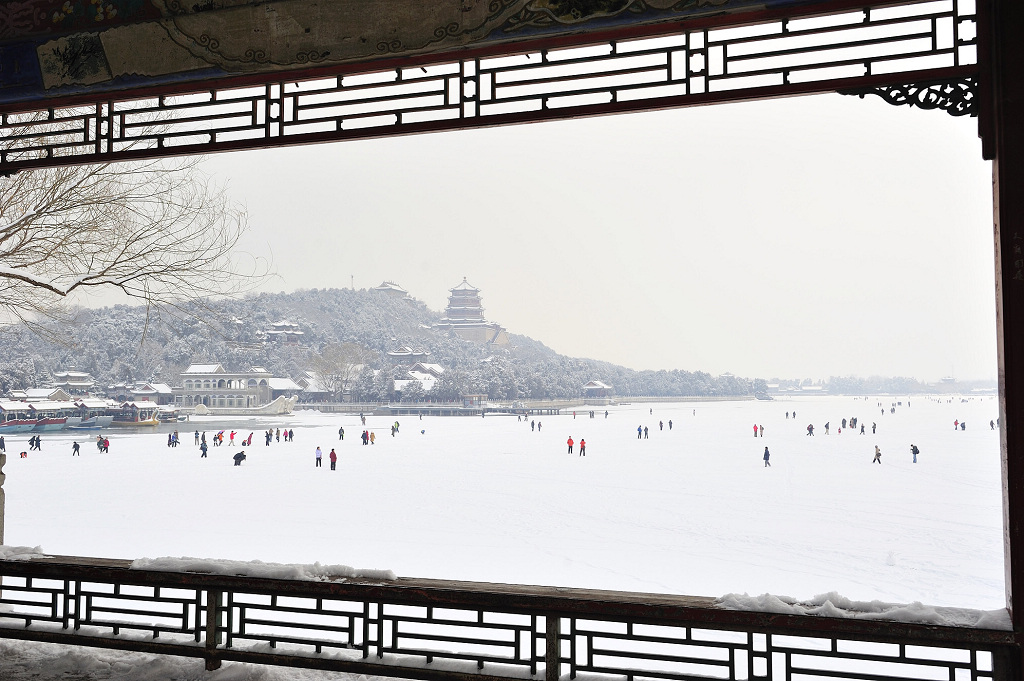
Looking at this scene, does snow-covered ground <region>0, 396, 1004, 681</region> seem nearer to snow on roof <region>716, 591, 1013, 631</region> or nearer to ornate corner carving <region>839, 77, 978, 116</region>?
snow on roof <region>716, 591, 1013, 631</region>

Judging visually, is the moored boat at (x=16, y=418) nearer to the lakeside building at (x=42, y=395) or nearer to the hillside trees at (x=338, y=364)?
the lakeside building at (x=42, y=395)

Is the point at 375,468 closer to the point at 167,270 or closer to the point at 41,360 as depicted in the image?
the point at 167,270

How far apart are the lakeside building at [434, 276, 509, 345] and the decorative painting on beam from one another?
64271mm

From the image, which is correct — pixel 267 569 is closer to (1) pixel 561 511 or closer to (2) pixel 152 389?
(1) pixel 561 511

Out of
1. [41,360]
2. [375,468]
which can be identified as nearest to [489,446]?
[375,468]

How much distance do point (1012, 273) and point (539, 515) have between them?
12576mm

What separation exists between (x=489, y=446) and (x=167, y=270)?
20240mm

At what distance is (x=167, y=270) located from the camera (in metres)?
6.34

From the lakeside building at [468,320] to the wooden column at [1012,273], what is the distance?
65125 mm

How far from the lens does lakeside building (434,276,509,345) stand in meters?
67.4

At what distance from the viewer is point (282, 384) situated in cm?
4681

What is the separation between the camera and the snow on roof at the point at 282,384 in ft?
151

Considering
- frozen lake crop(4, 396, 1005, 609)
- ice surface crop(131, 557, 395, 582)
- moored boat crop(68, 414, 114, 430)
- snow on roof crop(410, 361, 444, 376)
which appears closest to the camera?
ice surface crop(131, 557, 395, 582)

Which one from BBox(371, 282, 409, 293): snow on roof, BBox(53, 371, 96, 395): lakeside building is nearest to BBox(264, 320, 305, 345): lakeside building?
BBox(53, 371, 96, 395): lakeside building
